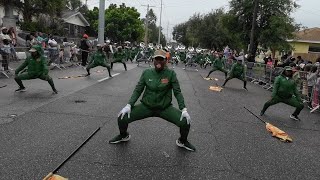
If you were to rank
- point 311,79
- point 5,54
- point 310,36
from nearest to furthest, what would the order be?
point 311,79 < point 5,54 < point 310,36

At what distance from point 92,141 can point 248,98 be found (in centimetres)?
865

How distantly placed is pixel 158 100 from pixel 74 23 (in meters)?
45.1

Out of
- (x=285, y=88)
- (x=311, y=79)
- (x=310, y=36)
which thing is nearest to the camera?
(x=285, y=88)

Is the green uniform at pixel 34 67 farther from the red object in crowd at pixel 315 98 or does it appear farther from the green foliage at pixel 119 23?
the green foliage at pixel 119 23

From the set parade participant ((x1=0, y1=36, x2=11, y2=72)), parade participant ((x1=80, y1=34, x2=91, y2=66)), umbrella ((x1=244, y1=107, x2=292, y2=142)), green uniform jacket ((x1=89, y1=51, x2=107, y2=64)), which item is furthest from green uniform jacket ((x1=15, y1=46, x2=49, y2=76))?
parade participant ((x1=80, y1=34, x2=91, y2=66))

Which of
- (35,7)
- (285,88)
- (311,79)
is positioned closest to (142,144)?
(285,88)

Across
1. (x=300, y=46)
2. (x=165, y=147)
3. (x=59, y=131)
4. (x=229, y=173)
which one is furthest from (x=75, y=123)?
(x=300, y=46)

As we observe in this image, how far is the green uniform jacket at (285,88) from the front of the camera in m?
9.95

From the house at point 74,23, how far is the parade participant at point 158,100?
133ft

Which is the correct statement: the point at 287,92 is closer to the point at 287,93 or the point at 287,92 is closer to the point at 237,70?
the point at 287,93

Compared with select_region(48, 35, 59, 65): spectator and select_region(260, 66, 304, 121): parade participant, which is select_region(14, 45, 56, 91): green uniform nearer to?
select_region(260, 66, 304, 121): parade participant

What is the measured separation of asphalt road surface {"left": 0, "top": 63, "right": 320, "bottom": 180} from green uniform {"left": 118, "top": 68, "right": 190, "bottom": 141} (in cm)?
48

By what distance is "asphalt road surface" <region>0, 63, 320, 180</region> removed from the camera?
5.18 metres

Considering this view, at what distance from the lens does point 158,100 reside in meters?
6.29
